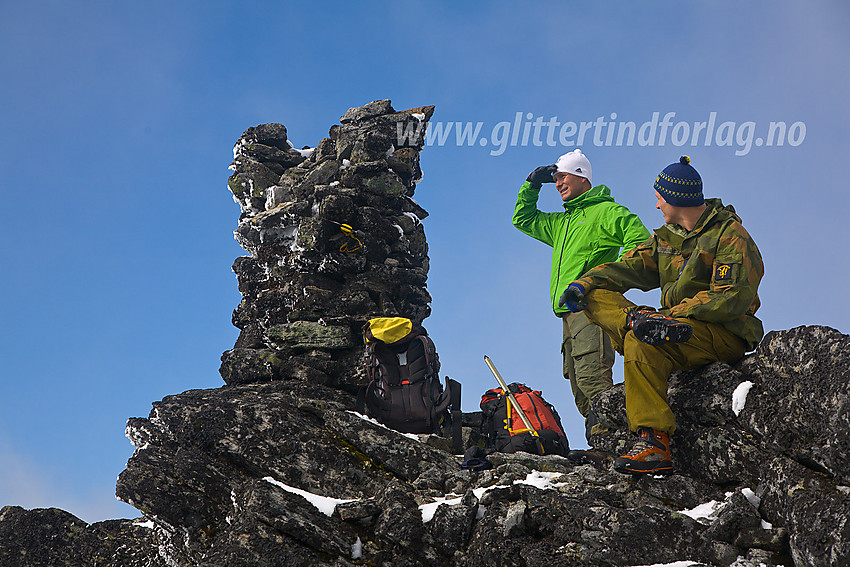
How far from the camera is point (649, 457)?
26.6 feet

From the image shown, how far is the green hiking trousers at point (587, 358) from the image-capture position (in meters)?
12.0

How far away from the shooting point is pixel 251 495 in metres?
9.22

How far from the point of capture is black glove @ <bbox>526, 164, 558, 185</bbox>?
13531 mm

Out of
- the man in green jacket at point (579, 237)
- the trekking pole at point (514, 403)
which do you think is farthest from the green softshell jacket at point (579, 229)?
the trekking pole at point (514, 403)

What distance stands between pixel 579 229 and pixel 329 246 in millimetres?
6296

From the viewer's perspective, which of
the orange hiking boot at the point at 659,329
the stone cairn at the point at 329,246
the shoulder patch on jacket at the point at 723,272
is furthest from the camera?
the stone cairn at the point at 329,246

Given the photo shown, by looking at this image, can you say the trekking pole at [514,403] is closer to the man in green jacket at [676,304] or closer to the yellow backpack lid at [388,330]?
the yellow backpack lid at [388,330]

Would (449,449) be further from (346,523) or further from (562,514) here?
(562,514)

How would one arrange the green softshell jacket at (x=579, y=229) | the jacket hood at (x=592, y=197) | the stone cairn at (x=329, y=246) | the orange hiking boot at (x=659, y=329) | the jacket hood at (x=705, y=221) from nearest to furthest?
the orange hiking boot at (x=659, y=329) → the jacket hood at (x=705, y=221) → the green softshell jacket at (x=579, y=229) → the jacket hood at (x=592, y=197) → the stone cairn at (x=329, y=246)

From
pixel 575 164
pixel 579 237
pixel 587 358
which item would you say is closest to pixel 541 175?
pixel 575 164

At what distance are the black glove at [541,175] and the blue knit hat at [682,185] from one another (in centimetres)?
463

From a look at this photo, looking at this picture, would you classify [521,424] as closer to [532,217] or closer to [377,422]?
[377,422]

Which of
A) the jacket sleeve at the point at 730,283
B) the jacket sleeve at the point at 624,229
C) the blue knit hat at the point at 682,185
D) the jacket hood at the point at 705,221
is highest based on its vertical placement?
the jacket sleeve at the point at 624,229

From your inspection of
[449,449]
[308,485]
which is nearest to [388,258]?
[449,449]
